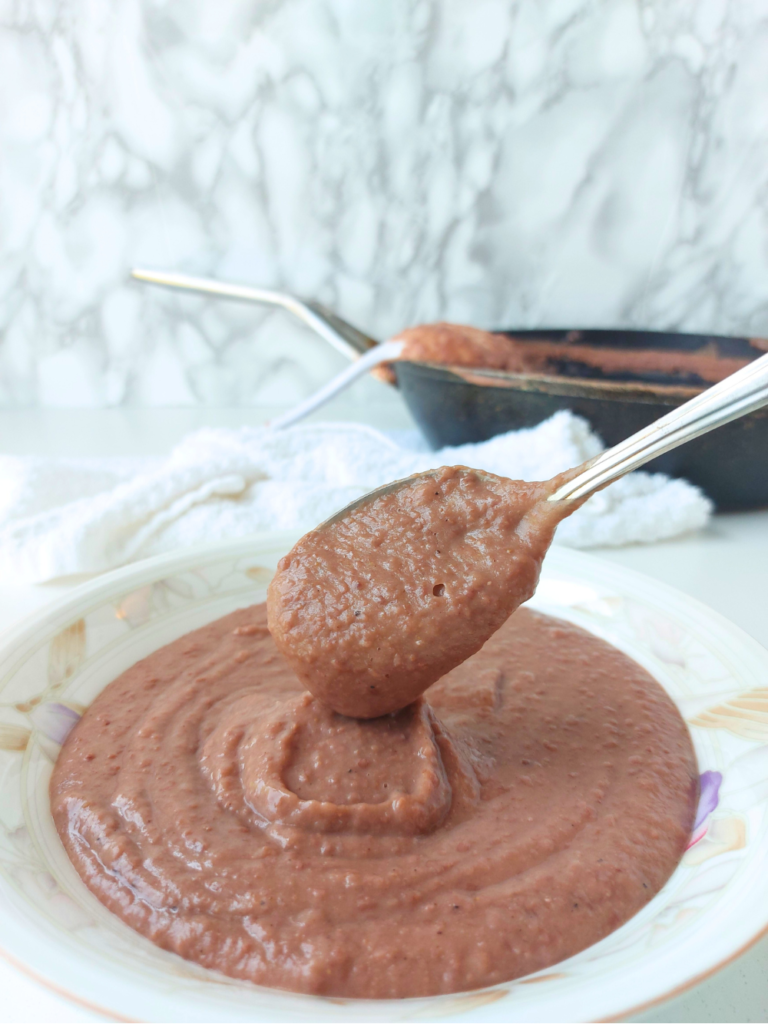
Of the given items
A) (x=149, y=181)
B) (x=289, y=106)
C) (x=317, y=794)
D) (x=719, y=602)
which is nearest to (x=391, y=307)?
(x=289, y=106)

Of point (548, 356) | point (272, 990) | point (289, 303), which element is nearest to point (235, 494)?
point (289, 303)

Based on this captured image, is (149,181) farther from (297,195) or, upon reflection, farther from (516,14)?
(516,14)

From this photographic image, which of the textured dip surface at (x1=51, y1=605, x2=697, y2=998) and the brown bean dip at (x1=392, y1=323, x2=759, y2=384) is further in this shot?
the brown bean dip at (x1=392, y1=323, x2=759, y2=384)

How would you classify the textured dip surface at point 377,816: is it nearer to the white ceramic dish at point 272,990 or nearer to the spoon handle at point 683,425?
the white ceramic dish at point 272,990

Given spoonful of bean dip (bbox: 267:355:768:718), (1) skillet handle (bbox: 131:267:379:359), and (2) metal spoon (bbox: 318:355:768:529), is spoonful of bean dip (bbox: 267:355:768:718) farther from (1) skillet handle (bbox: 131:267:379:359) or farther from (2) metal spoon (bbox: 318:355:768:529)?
(1) skillet handle (bbox: 131:267:379:359)

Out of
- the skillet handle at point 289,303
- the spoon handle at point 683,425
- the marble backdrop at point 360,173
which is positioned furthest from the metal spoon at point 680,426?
the marble backdrop at point 360,173

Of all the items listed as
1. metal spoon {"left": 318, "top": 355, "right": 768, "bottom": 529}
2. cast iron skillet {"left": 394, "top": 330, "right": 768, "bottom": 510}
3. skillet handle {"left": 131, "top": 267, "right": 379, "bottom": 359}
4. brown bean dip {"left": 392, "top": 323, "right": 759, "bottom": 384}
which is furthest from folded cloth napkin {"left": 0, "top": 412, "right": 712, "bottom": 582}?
metal spoon {"left": 318, "top": 355, "right": 768, "bottom": 529}
